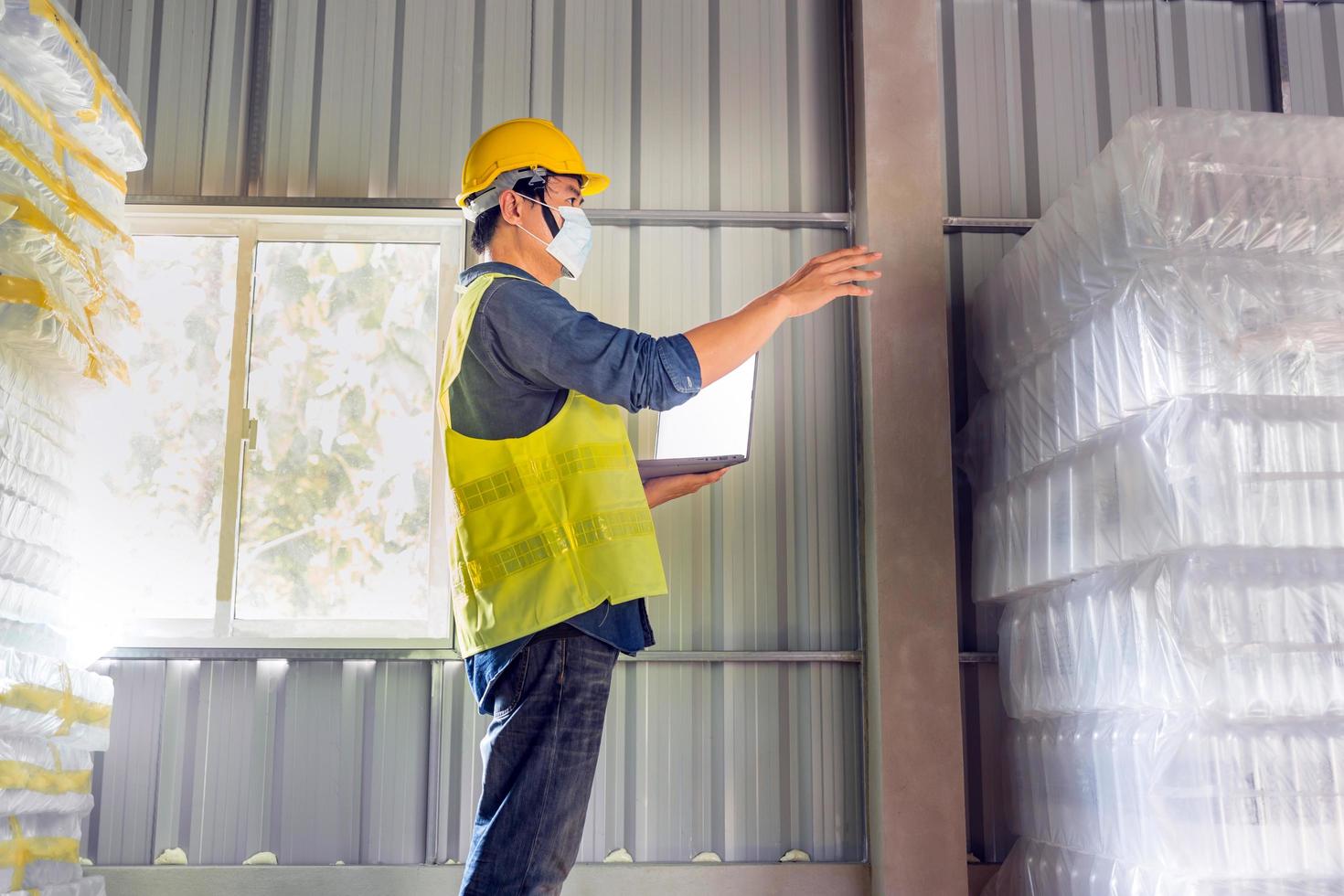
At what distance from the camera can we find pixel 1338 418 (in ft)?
9.43

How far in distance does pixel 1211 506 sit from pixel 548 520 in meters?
1.52

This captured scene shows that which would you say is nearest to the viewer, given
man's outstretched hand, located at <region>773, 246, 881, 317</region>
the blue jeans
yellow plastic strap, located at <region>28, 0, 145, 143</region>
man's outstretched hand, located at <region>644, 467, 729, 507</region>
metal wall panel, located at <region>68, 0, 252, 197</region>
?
the blue jeans

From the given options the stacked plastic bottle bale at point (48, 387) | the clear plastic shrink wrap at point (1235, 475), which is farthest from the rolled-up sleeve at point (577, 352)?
the stacked plastic bottle bale at point (48, 387)

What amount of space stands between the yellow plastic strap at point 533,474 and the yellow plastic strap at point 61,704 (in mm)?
1343

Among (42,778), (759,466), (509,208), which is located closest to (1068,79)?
(759,466)

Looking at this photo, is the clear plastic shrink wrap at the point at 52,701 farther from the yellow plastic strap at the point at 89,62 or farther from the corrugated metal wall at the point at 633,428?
the yellow plastic strap at the point at 89,62

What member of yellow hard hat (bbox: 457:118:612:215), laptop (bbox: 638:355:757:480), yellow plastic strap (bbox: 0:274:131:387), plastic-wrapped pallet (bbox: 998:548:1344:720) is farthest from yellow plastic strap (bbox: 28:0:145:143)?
plastic-wrapped pallet (bbox: 998:548:1344:720)

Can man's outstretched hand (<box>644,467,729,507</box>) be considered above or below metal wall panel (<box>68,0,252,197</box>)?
below

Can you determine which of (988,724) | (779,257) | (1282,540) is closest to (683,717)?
(988,724)

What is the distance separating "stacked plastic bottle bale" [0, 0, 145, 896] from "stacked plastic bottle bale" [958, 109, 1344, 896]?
108 inches

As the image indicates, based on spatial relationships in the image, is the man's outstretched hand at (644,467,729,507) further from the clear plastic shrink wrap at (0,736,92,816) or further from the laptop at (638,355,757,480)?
the clear plastic shrink wrap at (0,736,92,816)

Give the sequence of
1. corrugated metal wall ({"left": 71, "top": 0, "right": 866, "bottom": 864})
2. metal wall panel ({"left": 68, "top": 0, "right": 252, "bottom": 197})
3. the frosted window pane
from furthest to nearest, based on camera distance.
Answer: metal wall panel ({"left": 68, "top": 0, "right": 252, "bottom": 197})
the frosted window pane
corrugated metal wall ({"left": 71, "top": 0, "right": 866, "bottom": 864})

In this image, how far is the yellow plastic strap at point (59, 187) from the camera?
3.00m

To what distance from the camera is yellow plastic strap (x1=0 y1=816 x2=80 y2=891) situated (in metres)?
3.03
